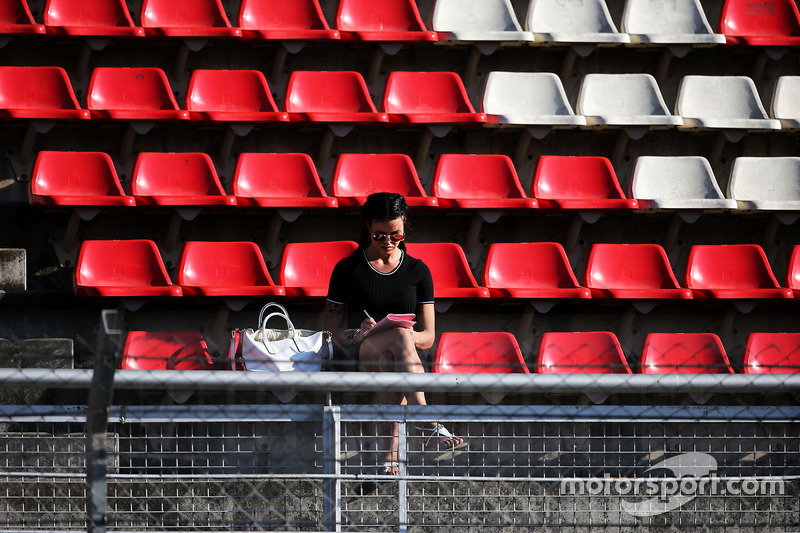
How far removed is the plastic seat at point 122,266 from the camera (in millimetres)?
3227

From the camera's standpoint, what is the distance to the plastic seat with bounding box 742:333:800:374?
3268mm

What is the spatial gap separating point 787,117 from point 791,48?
34 centimetres

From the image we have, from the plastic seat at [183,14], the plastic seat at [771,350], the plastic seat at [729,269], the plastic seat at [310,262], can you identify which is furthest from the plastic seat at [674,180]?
the plastic seat at [183,14]

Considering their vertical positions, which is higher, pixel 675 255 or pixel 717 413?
pixel 675 255

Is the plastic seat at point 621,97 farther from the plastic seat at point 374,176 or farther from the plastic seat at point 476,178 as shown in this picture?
the plastic seat at point 374,176

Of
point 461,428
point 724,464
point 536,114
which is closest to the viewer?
point 724,464

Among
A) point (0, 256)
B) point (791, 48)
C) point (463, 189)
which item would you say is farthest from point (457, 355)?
point (791, 48)

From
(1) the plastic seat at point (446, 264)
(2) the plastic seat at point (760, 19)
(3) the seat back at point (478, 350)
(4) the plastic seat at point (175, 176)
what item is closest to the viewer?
(3) the seat back at point (478, 350)

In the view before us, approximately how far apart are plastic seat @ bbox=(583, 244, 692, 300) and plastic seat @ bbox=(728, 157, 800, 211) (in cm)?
55

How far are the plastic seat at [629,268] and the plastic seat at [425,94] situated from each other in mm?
809

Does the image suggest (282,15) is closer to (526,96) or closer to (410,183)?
(410,183)

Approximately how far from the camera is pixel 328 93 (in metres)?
3.76

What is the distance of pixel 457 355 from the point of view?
10.1ft

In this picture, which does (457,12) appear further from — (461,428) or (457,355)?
(461,428)
